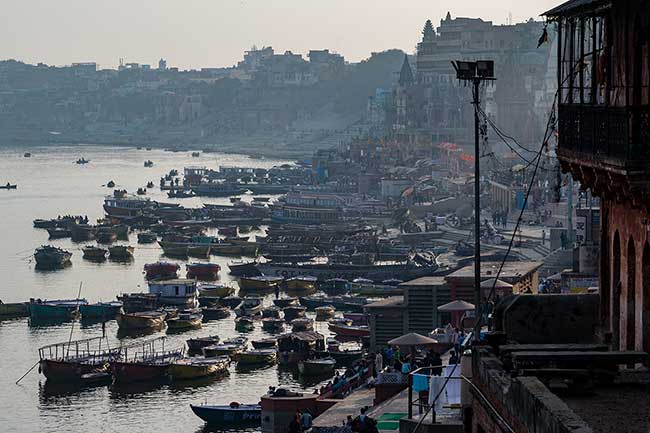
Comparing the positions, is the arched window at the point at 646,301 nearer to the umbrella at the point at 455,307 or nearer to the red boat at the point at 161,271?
the umbrella at the point at 455,307

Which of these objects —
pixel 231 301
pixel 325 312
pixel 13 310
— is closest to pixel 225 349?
pixel 325 312

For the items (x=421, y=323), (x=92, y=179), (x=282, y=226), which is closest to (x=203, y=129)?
(x=92, y=179)

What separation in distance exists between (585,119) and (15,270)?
161 ft

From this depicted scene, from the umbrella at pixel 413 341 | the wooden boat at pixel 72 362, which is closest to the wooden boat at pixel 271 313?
the wooden boat at pixel 72 362

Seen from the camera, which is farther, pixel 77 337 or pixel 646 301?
pixel 77 337

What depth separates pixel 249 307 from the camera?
42.2 m

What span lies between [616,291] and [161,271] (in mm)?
43776

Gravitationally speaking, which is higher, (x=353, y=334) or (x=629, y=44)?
(x=629, y=44)

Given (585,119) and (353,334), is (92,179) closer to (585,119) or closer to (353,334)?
(353,334)

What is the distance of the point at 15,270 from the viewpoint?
54.9 metres

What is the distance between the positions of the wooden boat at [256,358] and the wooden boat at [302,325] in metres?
3.98

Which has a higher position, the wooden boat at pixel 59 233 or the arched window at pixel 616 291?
the arched window at pixel 616 291

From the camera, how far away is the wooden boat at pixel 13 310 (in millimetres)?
41406

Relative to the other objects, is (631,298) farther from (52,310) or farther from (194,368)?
(52,310)
